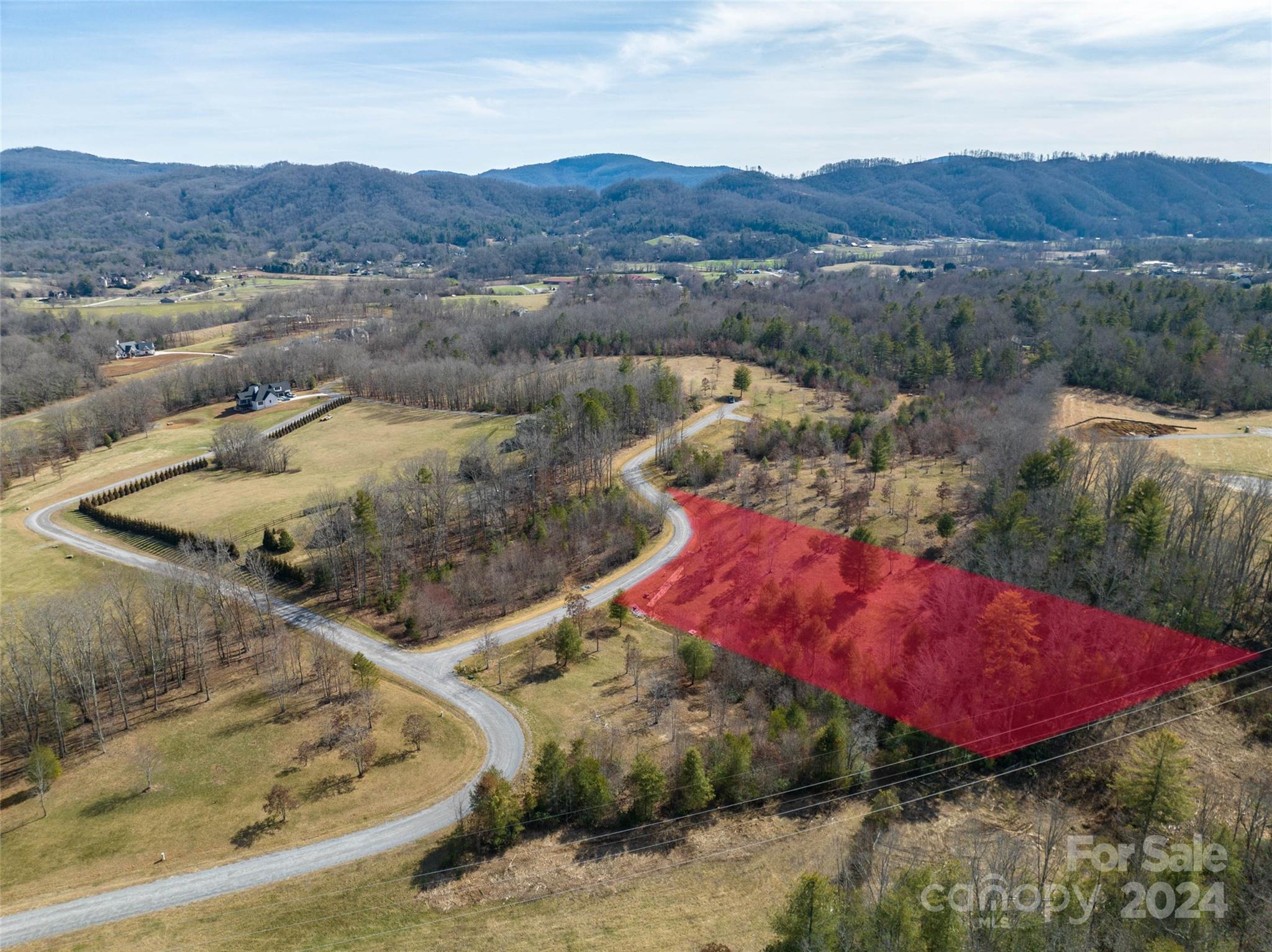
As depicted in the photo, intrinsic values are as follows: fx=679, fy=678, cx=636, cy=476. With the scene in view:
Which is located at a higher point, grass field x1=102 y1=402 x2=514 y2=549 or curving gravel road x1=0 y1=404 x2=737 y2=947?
grass field x1=102 y1=402 x2=514 y2=549

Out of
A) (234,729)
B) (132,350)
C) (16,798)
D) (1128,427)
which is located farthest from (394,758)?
(132,350)

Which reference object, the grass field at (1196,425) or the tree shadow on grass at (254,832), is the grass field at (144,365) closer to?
the tree shadow on grass at (254,832)

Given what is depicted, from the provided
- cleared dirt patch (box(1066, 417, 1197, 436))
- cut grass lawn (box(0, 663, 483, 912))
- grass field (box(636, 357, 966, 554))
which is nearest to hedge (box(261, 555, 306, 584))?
cut grass lawn (box(0, 663, 483, 912))

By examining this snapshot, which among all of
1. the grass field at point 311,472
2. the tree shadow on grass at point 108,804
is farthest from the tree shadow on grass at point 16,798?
the grass field at point 311,472

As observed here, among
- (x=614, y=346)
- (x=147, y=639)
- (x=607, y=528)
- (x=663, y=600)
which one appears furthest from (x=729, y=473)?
(x=614, y=346)

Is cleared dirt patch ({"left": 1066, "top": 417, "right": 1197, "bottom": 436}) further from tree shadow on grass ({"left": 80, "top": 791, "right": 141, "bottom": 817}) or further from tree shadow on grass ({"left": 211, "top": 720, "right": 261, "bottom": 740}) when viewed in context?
tree shadow on grass ({"left": 80, "top": 791, "right": 141, "bottom": 817})

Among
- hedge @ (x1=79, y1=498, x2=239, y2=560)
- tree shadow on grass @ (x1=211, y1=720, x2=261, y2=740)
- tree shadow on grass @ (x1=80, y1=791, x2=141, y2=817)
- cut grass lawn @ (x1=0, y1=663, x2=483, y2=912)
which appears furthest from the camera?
hedge @ (x1=79, y1=498, x2=239, y2=560)
